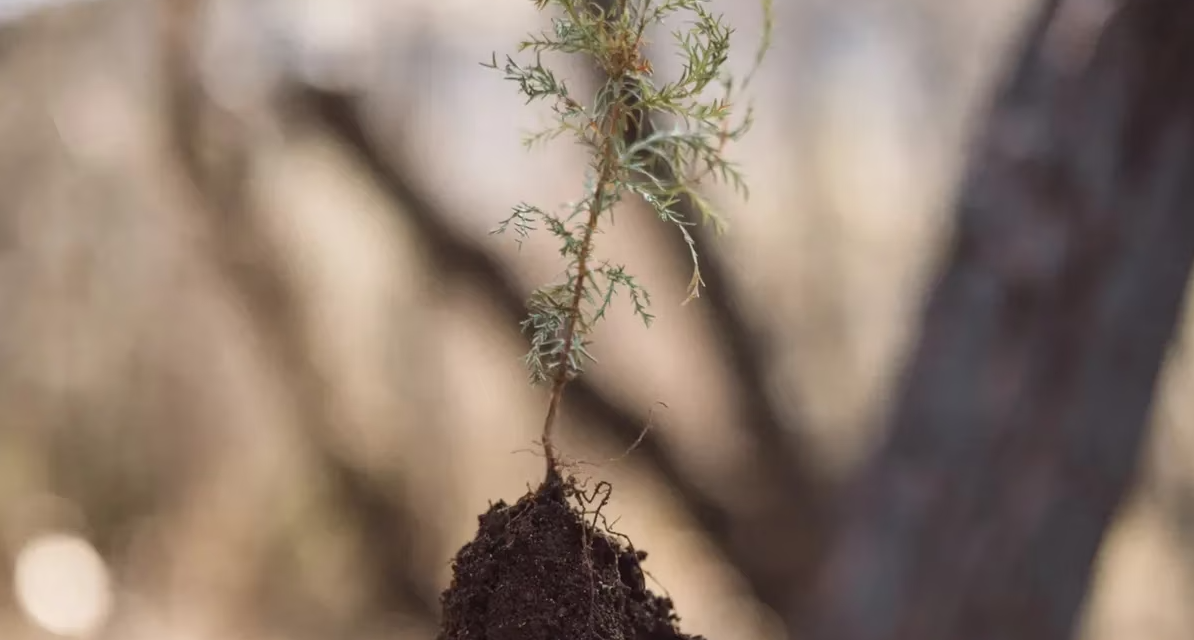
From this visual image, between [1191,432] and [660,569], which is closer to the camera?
[660,569]

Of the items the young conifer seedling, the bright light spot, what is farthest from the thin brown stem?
the bright light spot

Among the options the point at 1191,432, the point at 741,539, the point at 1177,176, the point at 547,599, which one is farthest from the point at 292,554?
the point at 1191,432

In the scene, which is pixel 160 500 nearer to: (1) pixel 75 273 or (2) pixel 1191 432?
(1) pixel 75 273

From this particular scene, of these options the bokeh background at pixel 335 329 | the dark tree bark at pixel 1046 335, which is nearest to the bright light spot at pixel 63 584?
the bokeh background at pixel 335 329

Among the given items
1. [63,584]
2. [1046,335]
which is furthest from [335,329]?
[1046,335]

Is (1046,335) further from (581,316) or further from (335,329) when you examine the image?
(335,329)

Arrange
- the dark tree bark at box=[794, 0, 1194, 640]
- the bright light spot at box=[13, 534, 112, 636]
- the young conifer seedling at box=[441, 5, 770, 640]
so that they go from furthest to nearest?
the bright light spot at box=[13, 534, 112, 636] → the dark tree bark at box=[794, 0, 1194, 640] → the young conifer seedling at box=[441, 5, 770, 640]

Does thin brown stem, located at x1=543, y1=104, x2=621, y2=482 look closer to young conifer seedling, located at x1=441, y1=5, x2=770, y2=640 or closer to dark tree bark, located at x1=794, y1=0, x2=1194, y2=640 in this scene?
young conifer seedling, located at x1=441, y1=5, x2=770, y2=640
